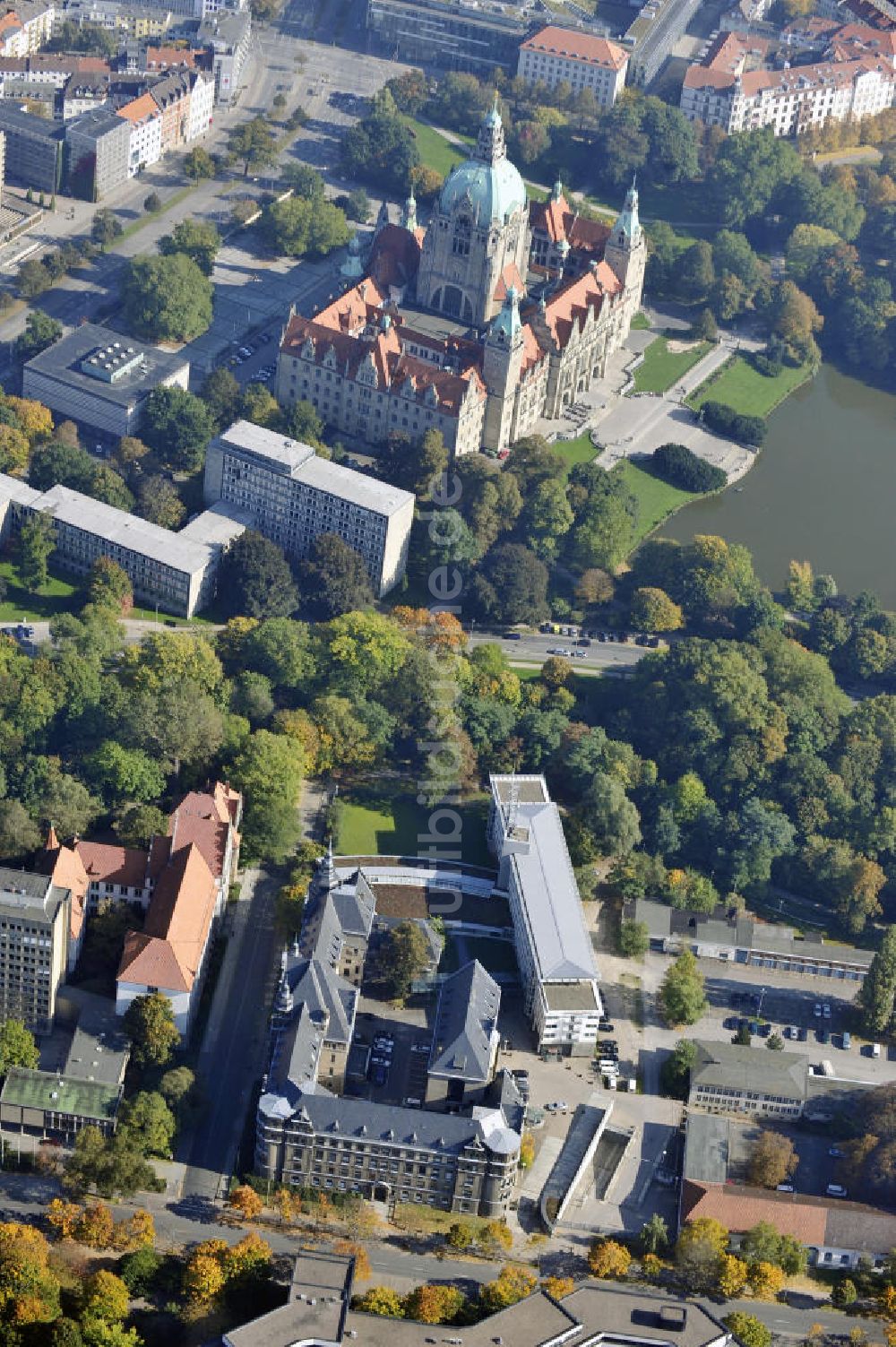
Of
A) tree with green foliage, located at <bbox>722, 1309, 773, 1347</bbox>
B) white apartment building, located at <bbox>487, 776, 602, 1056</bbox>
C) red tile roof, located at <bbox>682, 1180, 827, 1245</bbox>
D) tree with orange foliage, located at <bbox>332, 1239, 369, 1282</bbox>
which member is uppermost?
white apartment building, located at <bbox>487, 776, 602, 1056</bbox>

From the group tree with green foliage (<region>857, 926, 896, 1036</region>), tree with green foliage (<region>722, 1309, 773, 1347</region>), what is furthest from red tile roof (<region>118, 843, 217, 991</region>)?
tree with green foliage (<region>857, 926, 896, 1036</region>)

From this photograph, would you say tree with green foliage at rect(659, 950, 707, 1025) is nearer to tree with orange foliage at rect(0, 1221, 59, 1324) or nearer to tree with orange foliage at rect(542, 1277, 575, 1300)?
tree with orange foliage at rect(542, 1277, 575, 1300)

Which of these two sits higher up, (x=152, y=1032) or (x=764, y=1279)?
(x=152, y=1032)

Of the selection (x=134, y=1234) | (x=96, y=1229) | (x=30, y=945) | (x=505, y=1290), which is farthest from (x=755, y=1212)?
(x=30, y=945)

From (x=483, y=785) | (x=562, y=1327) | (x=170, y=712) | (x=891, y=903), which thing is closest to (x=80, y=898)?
(x=170, y=712)

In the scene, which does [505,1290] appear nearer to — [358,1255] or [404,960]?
[358,1255]

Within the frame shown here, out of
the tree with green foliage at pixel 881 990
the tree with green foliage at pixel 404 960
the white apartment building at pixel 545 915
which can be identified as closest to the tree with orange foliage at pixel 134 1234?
the tree with green foliage at pixel 404 960
